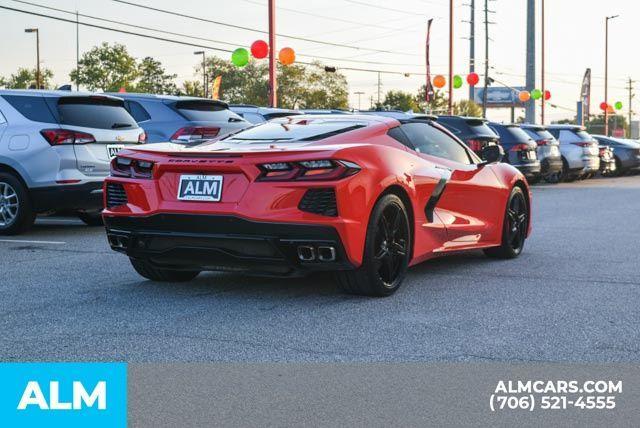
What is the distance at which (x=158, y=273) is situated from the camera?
7770 millimetres

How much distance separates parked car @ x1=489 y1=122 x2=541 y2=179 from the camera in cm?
2355

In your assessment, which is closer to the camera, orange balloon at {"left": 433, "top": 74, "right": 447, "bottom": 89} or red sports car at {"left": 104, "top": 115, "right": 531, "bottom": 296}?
red sports car at {"left": 104, "top": 115, "right": 531, "bottom": 296}

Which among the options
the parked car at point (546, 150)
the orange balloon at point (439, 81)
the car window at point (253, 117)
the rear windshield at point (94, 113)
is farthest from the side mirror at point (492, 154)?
the orange balloon at point (439, 81)

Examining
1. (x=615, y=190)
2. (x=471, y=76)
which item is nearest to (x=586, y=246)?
(x=615, y=190)

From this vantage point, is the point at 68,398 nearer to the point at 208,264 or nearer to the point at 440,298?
the point at 208,264

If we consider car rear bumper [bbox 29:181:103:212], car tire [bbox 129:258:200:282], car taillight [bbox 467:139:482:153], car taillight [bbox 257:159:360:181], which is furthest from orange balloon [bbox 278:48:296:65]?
car taillight [bbox 257:159:360:181]

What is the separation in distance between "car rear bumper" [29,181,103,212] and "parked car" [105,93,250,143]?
2319 mm

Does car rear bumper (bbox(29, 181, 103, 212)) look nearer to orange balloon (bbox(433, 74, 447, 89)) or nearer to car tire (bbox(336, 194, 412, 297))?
car tire (bbox(336, 194, 412, 297))

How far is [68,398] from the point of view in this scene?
14.0 feet

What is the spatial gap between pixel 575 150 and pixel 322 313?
916 inches

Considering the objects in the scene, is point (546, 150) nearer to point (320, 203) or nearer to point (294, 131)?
point (294, 131)

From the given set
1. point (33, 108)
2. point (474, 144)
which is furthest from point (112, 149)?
point (474, 144)

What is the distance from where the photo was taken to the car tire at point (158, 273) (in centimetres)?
771

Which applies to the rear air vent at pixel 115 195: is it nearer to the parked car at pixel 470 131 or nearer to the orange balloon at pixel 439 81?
the parked car at pixel 470 131
